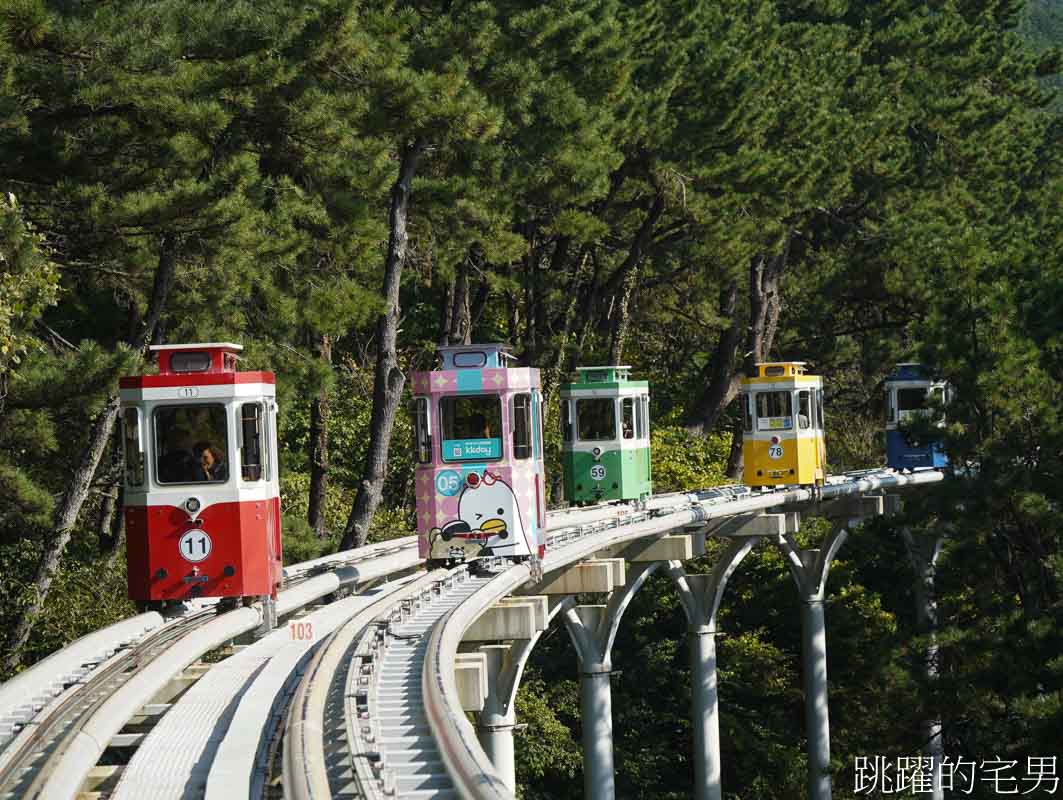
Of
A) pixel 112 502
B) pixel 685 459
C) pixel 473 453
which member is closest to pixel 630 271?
pixel 685 459

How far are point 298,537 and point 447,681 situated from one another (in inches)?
488

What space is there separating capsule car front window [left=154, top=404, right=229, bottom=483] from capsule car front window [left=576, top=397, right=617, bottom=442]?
45.0 ft

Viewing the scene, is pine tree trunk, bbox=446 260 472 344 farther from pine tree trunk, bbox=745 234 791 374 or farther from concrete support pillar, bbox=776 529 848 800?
pine tree trunk, bbox=745 234 791 374

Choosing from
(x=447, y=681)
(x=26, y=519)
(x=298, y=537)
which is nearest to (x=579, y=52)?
(x=298, y=537)

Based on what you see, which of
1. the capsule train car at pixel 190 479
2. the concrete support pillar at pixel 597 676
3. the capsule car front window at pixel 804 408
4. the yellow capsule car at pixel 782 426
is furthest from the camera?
the capsule car front window at pixel 804 408

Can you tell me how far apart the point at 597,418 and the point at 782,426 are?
4.66 m

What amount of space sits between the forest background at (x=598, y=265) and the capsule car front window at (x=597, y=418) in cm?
310

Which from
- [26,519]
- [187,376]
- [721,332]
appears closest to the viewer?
[187,376]

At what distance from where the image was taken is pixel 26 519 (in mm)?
17500

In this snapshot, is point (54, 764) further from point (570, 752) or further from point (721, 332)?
point (721, 332)

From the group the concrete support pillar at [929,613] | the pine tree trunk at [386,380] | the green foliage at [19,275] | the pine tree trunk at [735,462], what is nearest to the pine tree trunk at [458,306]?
the pine tree trunk at [386,380]

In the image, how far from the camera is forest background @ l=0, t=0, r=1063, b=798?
16.7 m

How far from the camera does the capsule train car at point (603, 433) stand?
26609 millimetres

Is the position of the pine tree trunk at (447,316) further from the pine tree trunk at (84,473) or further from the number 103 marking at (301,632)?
the number 103 marking at (301,632)
